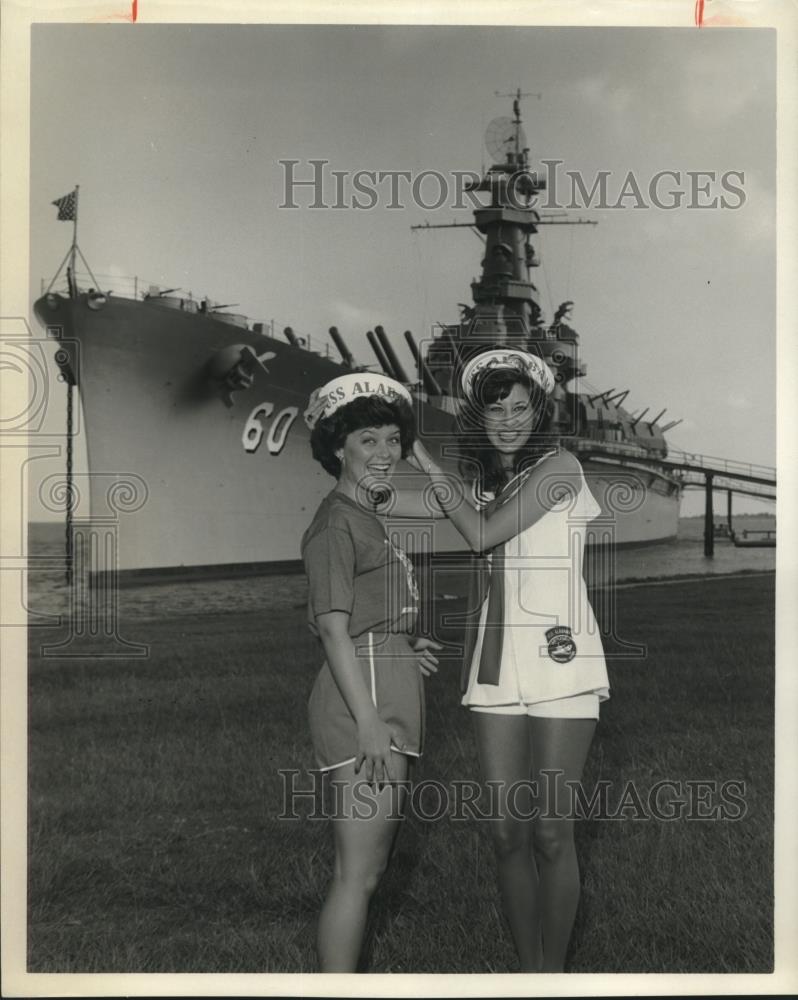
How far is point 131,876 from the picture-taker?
4.05 metres

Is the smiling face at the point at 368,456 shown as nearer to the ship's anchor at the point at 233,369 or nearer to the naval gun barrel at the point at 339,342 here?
the naval gun barrel at the point at 339,342

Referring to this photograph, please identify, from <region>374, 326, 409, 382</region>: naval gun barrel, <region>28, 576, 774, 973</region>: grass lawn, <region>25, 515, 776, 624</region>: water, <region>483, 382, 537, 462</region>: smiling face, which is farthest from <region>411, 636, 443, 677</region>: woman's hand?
<region>374, 326, 409, 382</region>: naval gun barrel

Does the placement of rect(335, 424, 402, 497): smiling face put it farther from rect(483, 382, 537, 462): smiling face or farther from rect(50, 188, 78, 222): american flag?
rect(50, 188, 78, 222): american flag

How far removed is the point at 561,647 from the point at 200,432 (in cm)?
905

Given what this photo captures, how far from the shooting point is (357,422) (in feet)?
9.36

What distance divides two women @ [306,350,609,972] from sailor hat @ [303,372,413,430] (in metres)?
0.09

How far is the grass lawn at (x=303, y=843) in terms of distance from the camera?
3.65 meters

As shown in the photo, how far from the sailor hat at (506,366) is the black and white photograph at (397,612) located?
15 mm

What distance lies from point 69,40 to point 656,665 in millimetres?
5230

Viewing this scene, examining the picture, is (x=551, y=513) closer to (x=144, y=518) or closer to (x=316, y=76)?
(x=316, y=76)

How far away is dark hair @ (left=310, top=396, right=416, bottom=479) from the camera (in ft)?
9.32

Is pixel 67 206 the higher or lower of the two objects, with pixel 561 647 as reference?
higher

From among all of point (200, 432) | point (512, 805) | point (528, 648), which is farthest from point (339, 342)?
point (512, 805)

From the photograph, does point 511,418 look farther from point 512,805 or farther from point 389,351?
point 389,351
